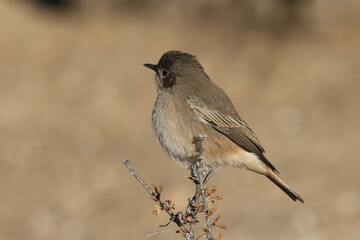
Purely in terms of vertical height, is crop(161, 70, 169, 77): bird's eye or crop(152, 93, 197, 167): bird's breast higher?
crop(161, 70, 169, 77): bird's eye

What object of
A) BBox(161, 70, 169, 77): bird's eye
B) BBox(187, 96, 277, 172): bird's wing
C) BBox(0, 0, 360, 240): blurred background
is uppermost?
BBox(0, 0, 360, 240): blurred background

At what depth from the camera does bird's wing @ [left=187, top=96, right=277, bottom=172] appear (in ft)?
21.9

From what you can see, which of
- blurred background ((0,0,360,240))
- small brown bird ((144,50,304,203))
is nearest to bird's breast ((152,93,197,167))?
small brown bird ((144,50,304,203))

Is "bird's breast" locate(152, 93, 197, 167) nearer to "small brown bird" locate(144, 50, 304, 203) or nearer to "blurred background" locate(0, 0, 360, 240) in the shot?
"small brown bird" locate(144, 50, 304, 203)

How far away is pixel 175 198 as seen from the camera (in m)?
12.9

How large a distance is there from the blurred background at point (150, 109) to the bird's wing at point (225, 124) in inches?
207

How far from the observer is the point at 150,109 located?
633 inches

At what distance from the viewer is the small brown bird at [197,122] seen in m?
6.41

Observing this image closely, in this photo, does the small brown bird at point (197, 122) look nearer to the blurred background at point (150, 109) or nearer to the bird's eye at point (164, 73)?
the bird's eye at point (164, 73)

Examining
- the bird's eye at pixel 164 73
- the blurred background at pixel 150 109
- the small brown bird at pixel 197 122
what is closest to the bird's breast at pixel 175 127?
the small brown bird at pixel 197 122

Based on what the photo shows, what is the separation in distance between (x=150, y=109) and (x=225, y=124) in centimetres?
938

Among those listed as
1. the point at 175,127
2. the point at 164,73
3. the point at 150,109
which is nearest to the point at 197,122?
the point at 175,127

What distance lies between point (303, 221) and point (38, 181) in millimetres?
5733

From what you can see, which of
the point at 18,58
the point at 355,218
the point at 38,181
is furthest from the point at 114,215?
the point at 18,58
